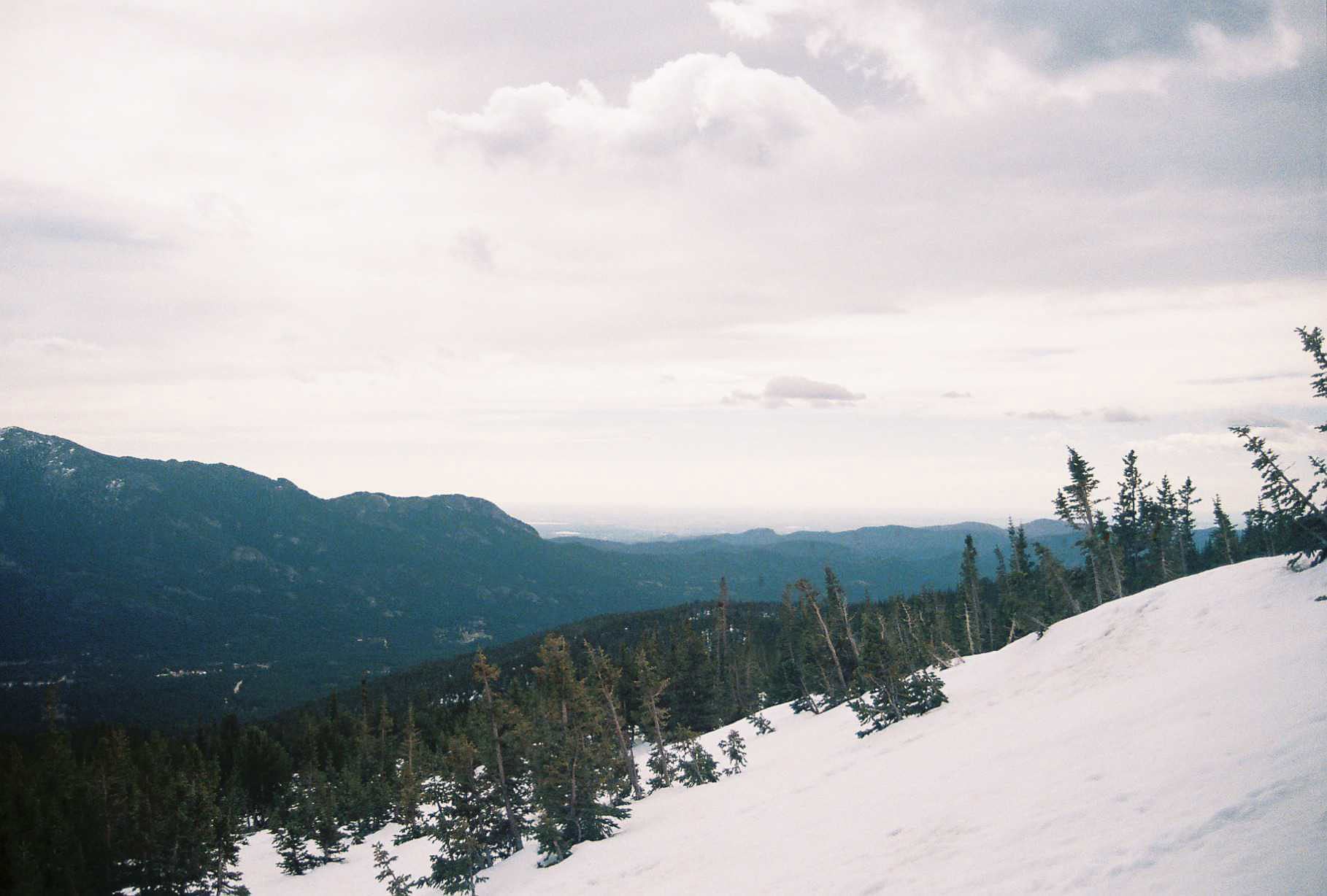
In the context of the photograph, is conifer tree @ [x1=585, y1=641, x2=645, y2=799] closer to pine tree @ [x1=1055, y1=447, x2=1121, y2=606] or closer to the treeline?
the treeline

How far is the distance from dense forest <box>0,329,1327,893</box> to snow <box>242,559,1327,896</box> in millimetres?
2924

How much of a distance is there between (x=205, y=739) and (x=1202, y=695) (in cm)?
11377

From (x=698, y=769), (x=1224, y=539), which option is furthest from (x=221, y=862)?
(x=1224, y=539)

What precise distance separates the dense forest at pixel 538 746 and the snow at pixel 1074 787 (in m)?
2.92

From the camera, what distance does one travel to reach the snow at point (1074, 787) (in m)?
9.23

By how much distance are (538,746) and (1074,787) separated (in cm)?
2671

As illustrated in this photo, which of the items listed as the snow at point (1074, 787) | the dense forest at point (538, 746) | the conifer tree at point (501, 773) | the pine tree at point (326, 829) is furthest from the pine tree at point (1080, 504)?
the pine tree at point (326, 829)

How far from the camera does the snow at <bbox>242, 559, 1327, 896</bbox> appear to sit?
923 cm

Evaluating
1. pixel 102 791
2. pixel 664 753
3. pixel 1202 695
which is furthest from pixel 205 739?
pixel 1202 695

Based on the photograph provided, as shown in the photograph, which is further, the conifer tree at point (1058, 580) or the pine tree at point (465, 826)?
the conifer tree at point (1058, 580)

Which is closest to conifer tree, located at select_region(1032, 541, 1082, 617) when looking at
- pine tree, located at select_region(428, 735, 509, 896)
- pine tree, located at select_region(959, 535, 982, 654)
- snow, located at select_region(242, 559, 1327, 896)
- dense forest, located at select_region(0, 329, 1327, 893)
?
dense forest, located at select_region(0, 329, 1327, 893)

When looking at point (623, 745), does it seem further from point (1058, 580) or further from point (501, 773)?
point (1058, 580)

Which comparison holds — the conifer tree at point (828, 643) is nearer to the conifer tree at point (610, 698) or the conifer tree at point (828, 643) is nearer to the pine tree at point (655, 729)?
the pine tree at point (655, 729)

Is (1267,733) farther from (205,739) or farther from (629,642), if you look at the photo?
(629,642)
